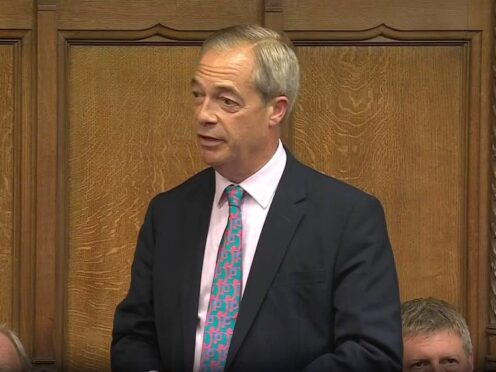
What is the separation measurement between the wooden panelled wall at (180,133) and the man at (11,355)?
3.22ft

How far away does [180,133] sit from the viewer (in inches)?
150

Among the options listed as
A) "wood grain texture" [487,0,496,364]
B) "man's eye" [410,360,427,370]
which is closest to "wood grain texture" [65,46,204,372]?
"wood grain texture" [487,0,496,364]

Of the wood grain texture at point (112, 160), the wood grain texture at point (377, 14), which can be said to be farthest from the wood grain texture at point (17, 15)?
the wood grain texture at point (377, 14)

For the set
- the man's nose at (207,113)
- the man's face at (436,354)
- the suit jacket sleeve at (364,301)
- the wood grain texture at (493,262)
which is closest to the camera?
the suit jacket sleeve at (364,301)

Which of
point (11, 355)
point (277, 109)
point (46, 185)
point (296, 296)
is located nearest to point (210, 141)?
point (277, 109)

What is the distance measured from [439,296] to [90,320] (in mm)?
1025

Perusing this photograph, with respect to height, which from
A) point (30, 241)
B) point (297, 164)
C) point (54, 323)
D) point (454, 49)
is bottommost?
point (54, 323)

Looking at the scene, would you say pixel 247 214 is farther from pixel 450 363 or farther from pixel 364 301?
pixel 450 363

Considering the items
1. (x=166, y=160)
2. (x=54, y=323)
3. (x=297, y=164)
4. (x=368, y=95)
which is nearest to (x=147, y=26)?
(x=166, y=160)

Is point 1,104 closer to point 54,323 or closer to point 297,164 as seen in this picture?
point 54,323

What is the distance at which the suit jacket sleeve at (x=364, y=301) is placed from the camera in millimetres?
2578

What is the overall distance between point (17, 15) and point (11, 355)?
1.33 metres

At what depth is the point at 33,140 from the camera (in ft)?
12.5

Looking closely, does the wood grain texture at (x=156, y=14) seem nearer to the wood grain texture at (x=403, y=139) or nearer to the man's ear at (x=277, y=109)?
the wood grain texture at (x=403, y=139)
